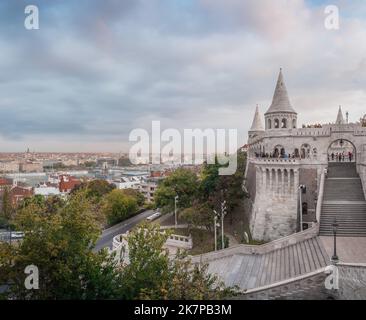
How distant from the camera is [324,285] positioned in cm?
1449

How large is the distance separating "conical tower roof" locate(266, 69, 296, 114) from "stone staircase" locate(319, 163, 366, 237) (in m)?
6.88

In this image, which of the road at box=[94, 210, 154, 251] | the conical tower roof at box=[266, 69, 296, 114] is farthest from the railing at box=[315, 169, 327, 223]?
the road at box=[94, 210, 154, 251]

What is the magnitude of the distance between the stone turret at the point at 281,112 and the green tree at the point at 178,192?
39.0 feet

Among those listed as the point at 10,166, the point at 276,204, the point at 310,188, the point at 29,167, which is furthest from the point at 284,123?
the point at 29,167

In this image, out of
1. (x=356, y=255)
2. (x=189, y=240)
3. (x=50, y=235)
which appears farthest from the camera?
(x=189, y=240)

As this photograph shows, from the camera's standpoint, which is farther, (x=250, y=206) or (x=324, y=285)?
(x=250, y=206)

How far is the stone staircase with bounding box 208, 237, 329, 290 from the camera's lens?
16.7 meters

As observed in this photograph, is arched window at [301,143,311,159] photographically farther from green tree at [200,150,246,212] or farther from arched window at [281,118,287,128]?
green tree at [200,150,246,212]

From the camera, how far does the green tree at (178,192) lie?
37281 mm

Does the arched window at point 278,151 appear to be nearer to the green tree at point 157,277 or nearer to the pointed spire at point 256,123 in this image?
the pointed spire at point 256,123

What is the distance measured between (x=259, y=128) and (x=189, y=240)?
73.5 feet
